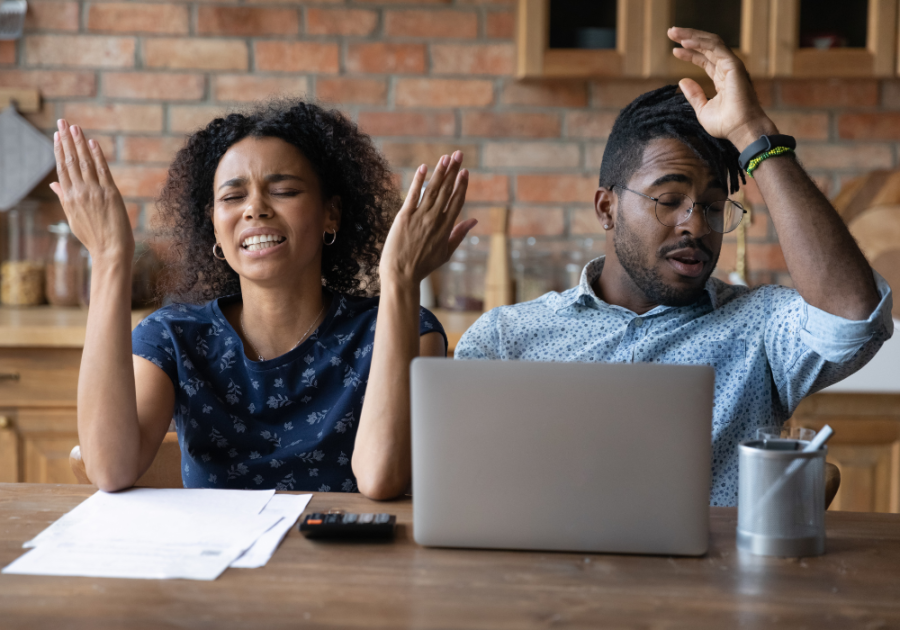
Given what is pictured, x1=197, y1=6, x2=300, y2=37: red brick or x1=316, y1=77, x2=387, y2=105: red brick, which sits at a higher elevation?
x1=197, y1=6, x2=300, y2=37: red brick

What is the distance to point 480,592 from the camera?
2.32ft

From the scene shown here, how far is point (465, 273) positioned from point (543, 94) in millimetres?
587

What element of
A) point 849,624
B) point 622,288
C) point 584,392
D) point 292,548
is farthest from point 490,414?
point 622,288

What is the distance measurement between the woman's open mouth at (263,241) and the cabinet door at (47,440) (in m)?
1.05

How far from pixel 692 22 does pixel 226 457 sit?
1750 millimetres

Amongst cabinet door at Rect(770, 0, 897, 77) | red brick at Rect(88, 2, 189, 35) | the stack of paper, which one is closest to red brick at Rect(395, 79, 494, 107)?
red brick at Rect(88, 2, 189, 35)

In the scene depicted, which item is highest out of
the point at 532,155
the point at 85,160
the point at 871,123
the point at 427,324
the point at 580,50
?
the point at 580,50

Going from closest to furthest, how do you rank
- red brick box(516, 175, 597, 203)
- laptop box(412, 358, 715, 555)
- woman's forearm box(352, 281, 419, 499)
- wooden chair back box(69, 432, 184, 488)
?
laptop box(412, 358, 715, 555)
woman's forearm box(352, 281, 419, 499)
wooden chair back box(69, 432, 184, 488)
red brick box(516, 175, 597, 203)

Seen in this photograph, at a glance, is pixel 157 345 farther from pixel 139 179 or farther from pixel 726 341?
pixel 139 179

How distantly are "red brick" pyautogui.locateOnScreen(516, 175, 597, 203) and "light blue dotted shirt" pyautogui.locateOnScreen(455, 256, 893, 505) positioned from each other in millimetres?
1131

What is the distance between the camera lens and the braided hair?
125 centimetres

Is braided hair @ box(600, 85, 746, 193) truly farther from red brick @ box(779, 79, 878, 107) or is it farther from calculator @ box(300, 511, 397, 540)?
red brick @ box(779, 79, 878, 107)

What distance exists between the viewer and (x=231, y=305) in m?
1.38

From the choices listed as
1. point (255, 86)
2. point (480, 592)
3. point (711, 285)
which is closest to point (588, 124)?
point (255, 86)
